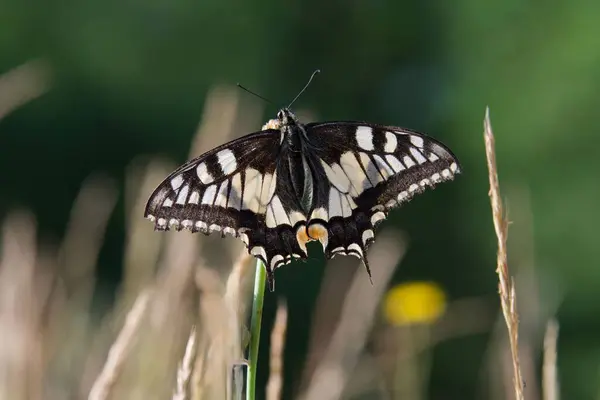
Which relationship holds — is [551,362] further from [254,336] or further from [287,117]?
[287,117]

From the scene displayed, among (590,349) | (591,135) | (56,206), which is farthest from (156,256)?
(591,135)

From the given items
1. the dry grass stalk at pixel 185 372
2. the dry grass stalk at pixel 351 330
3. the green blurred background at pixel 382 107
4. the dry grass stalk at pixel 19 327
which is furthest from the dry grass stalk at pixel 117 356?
the green blurred background at pixel 382 107

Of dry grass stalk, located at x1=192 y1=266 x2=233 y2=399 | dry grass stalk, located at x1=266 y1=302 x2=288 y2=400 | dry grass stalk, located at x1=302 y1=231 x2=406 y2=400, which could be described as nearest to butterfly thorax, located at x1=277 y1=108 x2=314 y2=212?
dry grass stalk, located at x1=302 y1=231 x2=406 y2=400

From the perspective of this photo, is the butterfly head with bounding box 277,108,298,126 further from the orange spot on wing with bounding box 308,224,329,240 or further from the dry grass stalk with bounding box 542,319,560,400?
the dry grass stalk with bounding box 542,319,560,400

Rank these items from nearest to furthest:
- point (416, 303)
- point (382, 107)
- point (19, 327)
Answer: point (19, 327)
point (416, 303)
point (382, 107)

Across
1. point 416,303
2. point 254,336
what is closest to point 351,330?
point 254,336

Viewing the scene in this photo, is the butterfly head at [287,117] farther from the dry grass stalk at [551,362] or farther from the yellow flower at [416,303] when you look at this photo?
the yellow flower at [416,303]
